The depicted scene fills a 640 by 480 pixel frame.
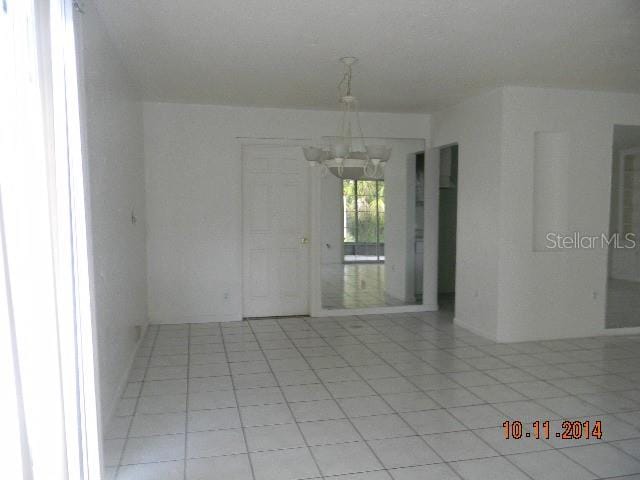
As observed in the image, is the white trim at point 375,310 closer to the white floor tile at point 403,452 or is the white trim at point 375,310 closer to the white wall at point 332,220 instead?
the white wall at point 332,220

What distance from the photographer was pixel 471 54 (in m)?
4.02

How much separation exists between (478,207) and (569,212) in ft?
2.96

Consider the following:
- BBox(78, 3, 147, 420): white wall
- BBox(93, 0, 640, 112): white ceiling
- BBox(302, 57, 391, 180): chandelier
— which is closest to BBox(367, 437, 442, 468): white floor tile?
BBox(78, 3, 147, 420): white wall

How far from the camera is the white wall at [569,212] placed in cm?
521

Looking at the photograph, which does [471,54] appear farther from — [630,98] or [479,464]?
[479,464]

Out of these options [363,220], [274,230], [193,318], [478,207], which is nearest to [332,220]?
[363,220]

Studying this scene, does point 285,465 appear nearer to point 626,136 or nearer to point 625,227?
point 625,227

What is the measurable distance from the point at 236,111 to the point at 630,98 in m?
4.30

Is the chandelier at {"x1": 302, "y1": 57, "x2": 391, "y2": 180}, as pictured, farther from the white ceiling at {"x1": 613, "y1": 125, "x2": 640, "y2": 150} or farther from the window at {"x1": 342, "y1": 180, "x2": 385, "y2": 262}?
the white ceiling at {"x1": 613, "y1": 125, "x2": 640, "y2": 150}

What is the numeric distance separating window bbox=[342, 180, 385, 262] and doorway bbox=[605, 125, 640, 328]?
2768 mm

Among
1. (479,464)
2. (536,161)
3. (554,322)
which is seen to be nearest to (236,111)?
(536,161)

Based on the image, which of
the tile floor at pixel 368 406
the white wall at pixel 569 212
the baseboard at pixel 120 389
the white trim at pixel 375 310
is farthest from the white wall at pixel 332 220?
the baseboard at pixel 120 389

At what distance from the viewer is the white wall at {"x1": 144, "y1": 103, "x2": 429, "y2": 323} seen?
5988mm

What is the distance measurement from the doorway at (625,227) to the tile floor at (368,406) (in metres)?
0.88
